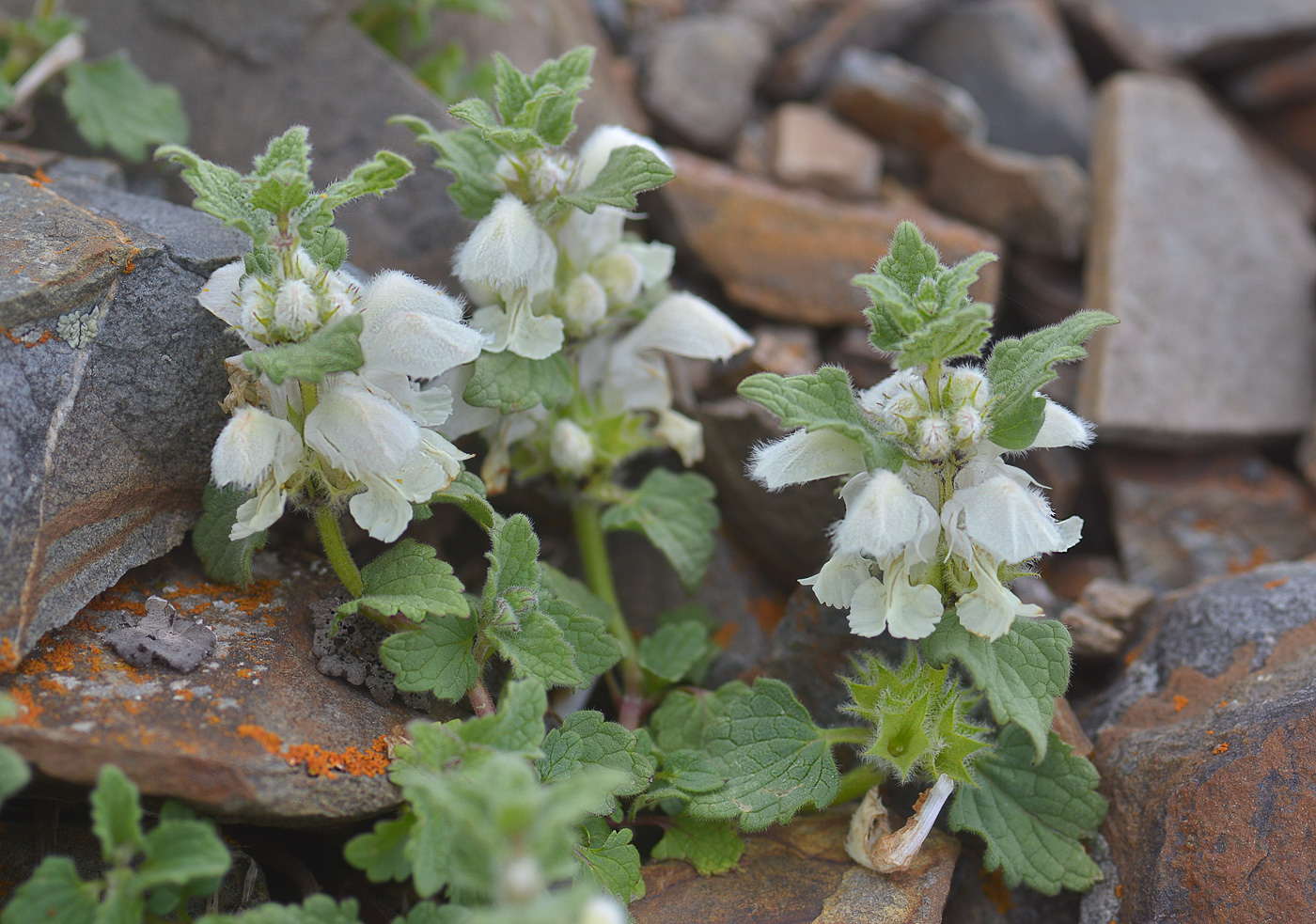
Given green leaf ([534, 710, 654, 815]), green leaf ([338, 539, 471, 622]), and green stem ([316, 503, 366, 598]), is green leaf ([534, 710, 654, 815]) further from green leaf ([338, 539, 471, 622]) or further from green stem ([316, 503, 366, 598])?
green stem ([316, 503, 366, 598])

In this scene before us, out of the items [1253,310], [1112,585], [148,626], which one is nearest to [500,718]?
[148,626]

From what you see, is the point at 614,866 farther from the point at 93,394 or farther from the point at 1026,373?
the point at 93,394

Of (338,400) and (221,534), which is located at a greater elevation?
(338,400)

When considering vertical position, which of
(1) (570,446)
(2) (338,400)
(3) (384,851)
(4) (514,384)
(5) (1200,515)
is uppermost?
(2) (338,400)

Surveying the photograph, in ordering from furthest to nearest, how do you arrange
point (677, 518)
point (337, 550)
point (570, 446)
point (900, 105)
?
point (900, 105)
point (677, 518)
point (570, 446)
point (337, 550)

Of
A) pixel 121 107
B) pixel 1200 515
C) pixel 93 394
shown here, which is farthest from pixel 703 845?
pixel 121 107

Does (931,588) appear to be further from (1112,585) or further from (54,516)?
(54,516)

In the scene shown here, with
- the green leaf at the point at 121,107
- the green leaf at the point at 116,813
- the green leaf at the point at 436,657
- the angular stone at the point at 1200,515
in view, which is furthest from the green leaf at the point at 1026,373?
the green leaf at the point at 121,107
